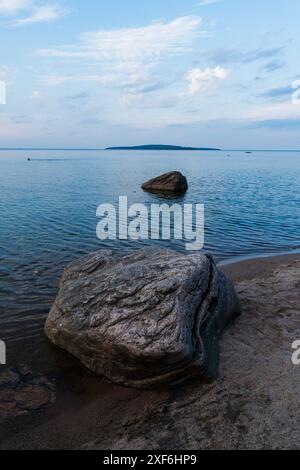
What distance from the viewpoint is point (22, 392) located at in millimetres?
7508

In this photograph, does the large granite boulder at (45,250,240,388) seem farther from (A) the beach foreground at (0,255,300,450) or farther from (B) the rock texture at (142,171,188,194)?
(B) the rock texture at (142,171,188,194)

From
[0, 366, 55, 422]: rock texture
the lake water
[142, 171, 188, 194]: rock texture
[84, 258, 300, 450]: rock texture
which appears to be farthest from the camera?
[142, 171, 188, 194]: rock texture

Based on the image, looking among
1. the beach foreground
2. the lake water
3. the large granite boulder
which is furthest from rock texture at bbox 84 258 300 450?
the lake water

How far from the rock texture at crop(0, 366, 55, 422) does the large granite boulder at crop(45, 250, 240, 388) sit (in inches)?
38.2

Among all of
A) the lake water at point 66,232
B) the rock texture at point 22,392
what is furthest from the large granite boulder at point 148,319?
the lake water at point 66,232

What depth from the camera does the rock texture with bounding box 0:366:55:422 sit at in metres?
7.03

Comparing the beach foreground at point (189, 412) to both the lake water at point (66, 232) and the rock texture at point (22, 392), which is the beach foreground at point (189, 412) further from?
the lake water at point (66, 232)

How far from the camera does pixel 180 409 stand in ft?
21.9

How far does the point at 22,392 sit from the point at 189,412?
342cm

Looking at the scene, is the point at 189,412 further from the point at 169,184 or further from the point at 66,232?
the point at 169,184

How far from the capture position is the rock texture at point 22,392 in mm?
7031

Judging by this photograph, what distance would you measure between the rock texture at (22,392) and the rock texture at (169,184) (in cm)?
3614
